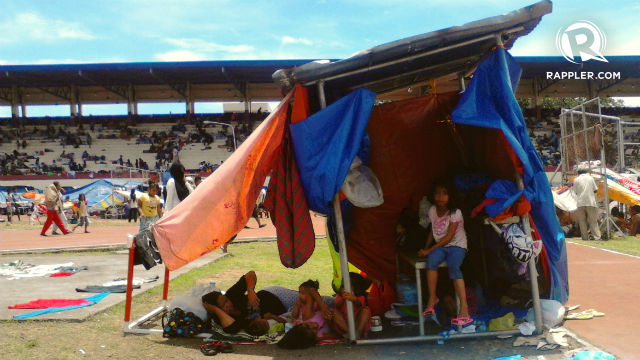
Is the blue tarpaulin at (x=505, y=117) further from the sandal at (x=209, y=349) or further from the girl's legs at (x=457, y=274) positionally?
the sandal at (x=209, y=349)

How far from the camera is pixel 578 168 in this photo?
41.0 ft

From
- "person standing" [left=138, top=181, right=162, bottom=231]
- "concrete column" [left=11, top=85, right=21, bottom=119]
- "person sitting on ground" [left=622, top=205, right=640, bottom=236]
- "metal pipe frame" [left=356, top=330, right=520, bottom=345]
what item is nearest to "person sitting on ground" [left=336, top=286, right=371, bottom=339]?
"metal pipe frame" [left=356, top=330, right=520, bottom=345]

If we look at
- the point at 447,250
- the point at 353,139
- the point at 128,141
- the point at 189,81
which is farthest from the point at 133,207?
the point at 447,250

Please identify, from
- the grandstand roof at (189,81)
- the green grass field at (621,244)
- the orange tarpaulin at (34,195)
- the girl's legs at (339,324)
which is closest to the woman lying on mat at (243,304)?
the girl's legs at (339,324)

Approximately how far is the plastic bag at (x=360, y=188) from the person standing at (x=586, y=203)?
8.55 metres

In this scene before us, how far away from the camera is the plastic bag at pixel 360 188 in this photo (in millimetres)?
4824

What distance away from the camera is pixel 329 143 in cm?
466

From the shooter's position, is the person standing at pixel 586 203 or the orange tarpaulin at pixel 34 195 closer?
the person standing at pixel 586 203

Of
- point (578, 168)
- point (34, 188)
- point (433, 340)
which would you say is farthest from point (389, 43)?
point (34, 188)

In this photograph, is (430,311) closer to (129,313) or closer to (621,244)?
(129,313)

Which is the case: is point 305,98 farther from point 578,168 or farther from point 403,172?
point 578,168

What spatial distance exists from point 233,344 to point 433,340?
180cm

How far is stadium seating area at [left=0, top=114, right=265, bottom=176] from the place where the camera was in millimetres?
36875

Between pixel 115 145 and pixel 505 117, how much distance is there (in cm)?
3862
